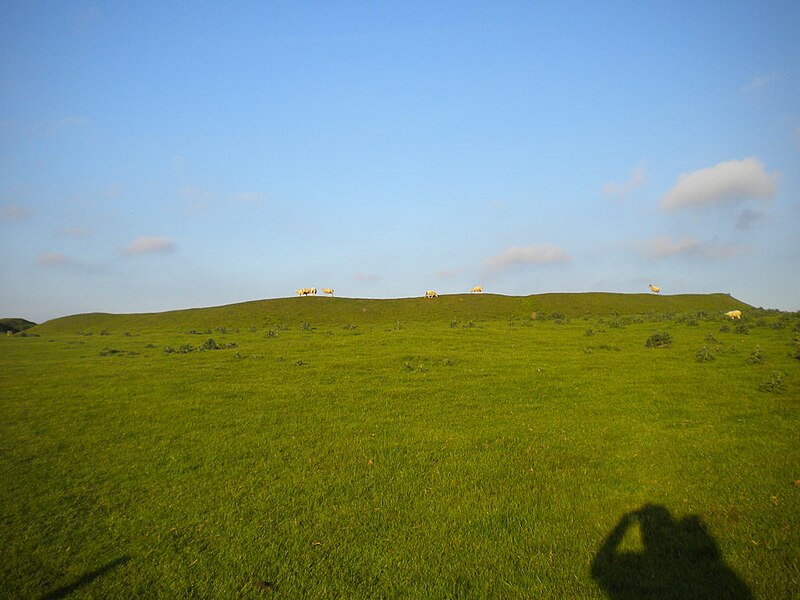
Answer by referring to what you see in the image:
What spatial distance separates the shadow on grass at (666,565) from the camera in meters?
7.14

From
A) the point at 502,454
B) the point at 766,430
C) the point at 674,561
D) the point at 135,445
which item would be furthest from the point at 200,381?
the point at 766,430

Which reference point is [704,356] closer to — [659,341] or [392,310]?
[659,341]

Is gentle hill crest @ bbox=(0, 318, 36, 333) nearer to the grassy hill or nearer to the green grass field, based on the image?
the grassy hill

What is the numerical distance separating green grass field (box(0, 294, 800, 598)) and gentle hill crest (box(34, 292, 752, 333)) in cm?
4971

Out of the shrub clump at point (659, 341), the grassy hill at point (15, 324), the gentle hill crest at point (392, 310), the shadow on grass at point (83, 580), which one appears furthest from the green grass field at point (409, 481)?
the grassy hill at point (15, 324)

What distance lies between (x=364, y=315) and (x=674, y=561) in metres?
73.3

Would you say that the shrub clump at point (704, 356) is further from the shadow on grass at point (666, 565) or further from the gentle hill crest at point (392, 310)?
the gentle hill crest at point (392, 310)

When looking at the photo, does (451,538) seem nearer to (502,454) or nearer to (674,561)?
(674,561)

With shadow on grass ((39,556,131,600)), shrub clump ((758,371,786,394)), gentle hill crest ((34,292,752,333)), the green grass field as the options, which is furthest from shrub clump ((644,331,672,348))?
gentle hill crest ((34,292,752,333))

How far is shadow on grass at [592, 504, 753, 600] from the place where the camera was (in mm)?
7143

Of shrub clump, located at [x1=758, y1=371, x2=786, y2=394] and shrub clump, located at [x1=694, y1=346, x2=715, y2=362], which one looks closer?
shrub clump, located at [x1=758, y1=371, x2=786, y2=394]

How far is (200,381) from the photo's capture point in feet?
81.0

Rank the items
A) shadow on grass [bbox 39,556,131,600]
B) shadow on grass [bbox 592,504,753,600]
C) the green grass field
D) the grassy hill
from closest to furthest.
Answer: shadow on grass [bbox 592,504,753,600] < shadow on grass [bbox 39,556,131,600] < the green grass field < the grassy hill

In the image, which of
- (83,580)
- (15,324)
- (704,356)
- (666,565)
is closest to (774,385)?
(704,356)
